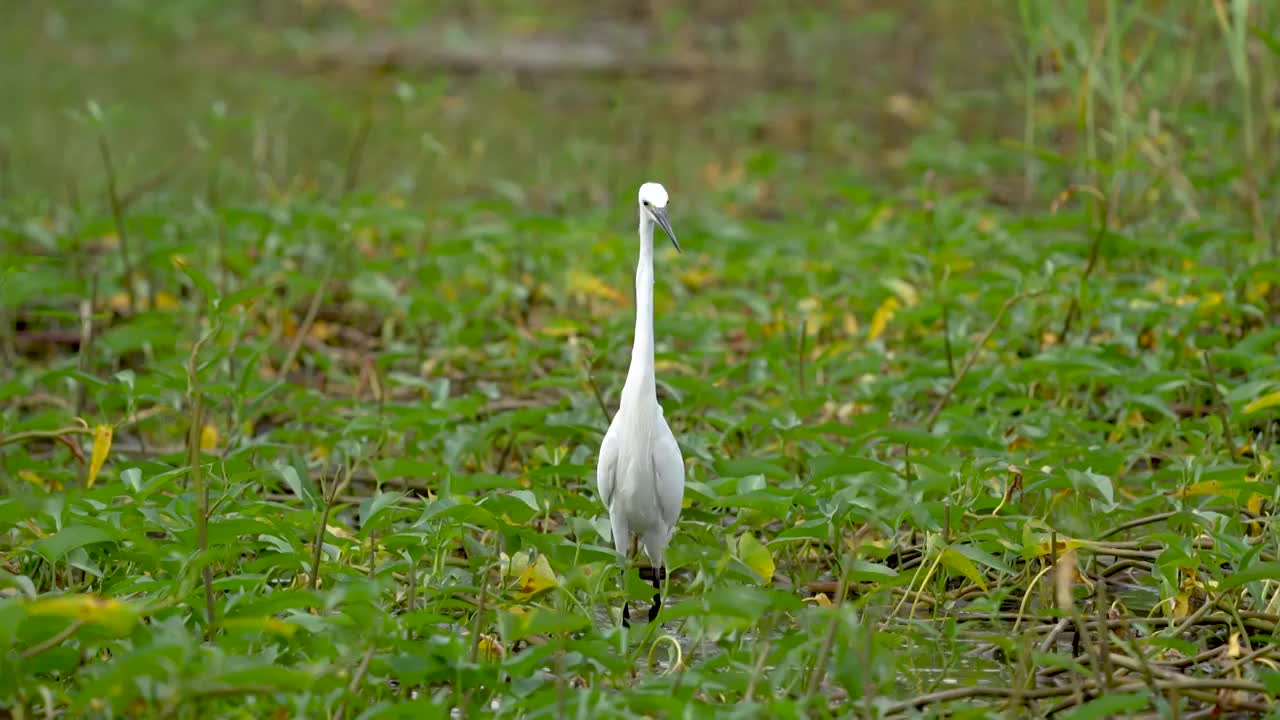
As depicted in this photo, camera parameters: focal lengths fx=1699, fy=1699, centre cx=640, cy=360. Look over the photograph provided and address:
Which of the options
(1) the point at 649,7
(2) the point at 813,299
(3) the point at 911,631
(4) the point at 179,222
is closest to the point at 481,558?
(3) the point at 911,631

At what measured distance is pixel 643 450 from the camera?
347 cm

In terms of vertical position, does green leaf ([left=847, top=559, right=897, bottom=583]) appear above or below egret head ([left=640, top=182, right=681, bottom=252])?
below

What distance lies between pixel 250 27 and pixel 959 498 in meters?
12.7

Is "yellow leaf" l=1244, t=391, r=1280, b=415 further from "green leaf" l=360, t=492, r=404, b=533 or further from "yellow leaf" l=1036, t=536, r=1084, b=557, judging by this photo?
"green leaf" l=360, t=492, r=404, b=533

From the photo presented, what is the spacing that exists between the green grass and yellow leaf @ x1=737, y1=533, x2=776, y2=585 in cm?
1

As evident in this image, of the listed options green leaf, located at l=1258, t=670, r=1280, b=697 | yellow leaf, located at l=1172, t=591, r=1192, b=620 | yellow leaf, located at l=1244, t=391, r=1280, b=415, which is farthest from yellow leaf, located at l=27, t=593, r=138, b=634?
yellow leaf, located at l=1244, t=391, r=1280, b=415

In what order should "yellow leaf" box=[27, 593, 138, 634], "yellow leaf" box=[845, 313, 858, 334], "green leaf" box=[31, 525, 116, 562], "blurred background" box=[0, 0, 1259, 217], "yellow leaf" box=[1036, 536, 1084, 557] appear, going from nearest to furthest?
"yellow leaf" box=[27, 593, 138, 634] < "green leaf" box=[31, 525, 116, 562] < "yellow leaf" box=[1036, 536, 1084, 557] < "yellow leaf" box=[845, 313, 858, 334] < "blurred background" box=[0, 0, 1259, 217]

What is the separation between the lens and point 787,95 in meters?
12.3

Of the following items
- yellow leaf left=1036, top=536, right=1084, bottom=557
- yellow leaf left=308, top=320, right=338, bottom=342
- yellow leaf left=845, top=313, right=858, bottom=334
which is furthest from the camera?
yellow leaf left=308, top=320, right=338, bottom=342

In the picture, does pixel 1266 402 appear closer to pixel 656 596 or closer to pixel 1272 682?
pixel 1272 682

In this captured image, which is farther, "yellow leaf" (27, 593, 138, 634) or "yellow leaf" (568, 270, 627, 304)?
"yellow leaf" (568, 270, 627, 304)

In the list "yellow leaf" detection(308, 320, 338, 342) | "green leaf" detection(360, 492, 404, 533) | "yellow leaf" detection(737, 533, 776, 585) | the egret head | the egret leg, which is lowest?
the egret leg

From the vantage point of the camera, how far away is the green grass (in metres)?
2.81

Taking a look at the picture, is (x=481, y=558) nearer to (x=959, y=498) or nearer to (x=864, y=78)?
(x=959, y=498)
